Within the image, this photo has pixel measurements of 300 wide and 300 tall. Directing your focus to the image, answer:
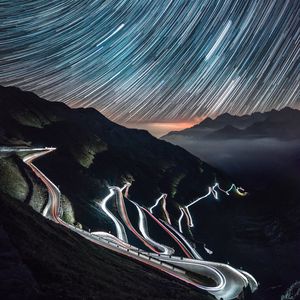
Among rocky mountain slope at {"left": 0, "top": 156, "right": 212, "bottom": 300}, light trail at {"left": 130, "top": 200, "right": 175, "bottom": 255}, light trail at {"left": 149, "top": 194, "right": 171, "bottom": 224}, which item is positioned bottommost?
rocky mountain slope at {"left": 0, "top": 156, "right": 212, "bottom": 300}

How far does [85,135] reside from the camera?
493 feet

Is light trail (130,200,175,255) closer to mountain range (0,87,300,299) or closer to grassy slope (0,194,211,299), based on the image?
mountain range (0,87,300,299)

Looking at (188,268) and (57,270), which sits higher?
(188,268)

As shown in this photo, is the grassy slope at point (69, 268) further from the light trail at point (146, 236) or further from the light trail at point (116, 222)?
the light trail at point (146, 236)

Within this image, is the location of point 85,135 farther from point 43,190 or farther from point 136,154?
point 43,190

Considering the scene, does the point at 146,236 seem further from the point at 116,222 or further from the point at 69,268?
the point at 69,268

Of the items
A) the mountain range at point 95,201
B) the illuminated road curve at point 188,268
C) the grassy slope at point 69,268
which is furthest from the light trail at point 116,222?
the grassy slope at point 69,268

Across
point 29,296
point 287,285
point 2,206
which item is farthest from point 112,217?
point 29,296

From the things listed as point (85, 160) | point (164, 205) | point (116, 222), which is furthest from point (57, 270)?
point (164, 205)

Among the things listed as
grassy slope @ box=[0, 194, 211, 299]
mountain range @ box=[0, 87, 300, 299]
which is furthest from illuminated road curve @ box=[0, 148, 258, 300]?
grassy slope @ box=[0, 194, 211, 299]

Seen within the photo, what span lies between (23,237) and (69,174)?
69.8m

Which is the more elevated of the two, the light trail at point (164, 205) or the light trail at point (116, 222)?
the light trail at point (164, 205)

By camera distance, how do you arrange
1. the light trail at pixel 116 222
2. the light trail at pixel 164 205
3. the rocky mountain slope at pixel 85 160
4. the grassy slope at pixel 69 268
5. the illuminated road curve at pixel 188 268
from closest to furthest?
the grassy slope at pixel 69 268, the illuminated road curve at pixel 188 268, the light trail at pixel 116 222, the rocky mountain slope at pixel 85 160, the light trail at pixel 164 205

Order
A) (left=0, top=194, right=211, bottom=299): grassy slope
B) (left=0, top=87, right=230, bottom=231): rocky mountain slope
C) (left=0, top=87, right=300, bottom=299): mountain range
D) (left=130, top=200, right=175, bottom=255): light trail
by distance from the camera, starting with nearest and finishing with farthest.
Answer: (left=0, top=194, right=211, bottom=299): grassy slope < (left=0, top=87, right=300, bottom=299): mountain range < (left=130, top=200, right=175, bottom=255): light trail < (left=0, top=87, right=230, bottom=231): rocky mountain slope
